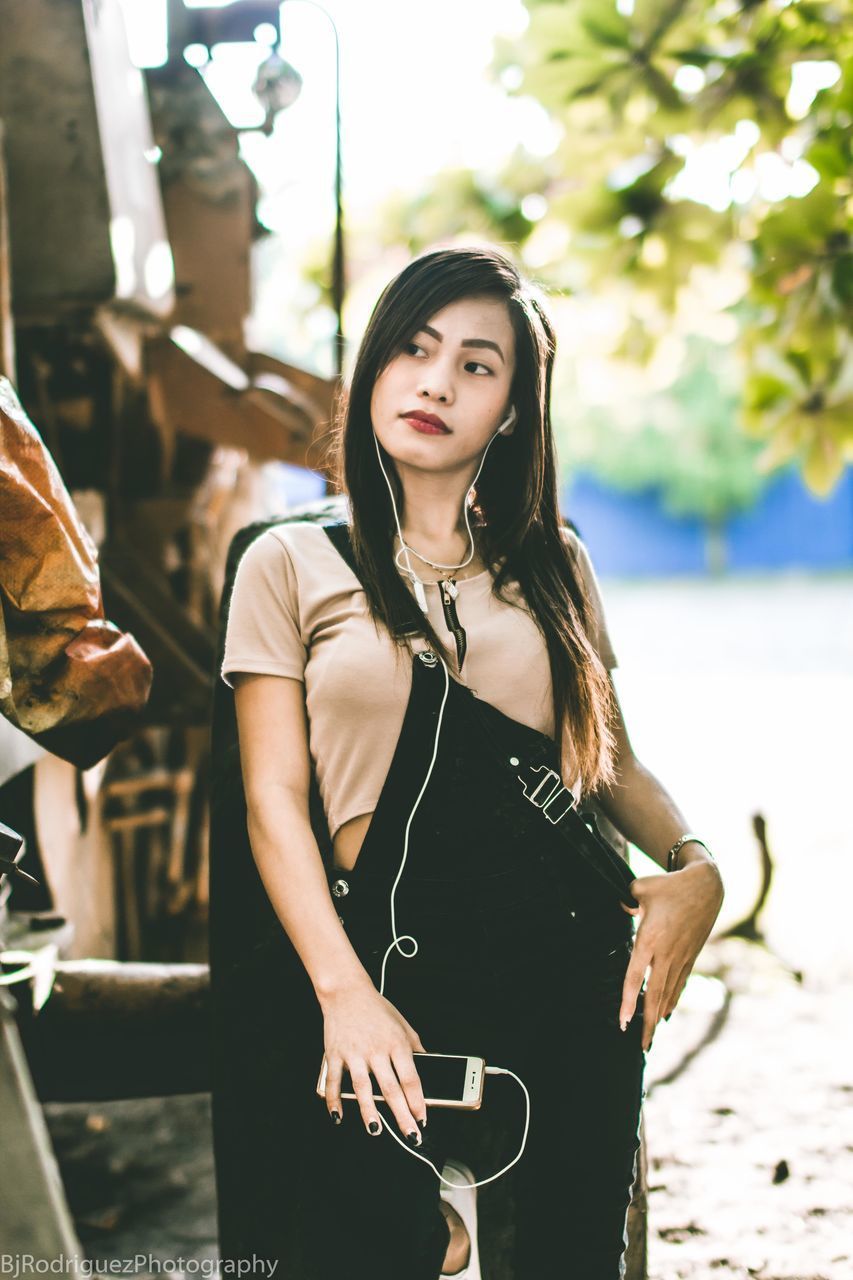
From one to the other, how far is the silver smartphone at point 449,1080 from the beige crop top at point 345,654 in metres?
0.38

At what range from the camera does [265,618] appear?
1.82m

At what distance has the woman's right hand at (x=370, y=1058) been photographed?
159 cm

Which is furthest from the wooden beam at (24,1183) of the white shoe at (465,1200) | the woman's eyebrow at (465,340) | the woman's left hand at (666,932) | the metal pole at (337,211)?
the metal pole at (337,211)

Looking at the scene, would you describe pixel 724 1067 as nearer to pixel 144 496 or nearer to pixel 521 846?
pixel 521 846

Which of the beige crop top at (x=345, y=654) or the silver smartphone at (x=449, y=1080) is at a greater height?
the beige crop top at (x=345, y=654)

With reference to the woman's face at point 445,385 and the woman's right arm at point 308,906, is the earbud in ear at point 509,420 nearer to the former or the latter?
the woman's face at point 445,385

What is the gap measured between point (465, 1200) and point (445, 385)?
4.51 feet

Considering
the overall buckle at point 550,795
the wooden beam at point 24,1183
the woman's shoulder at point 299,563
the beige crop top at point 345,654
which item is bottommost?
the wooden beam at point 24,1183

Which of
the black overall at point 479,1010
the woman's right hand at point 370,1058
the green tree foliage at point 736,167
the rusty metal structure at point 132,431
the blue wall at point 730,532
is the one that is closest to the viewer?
the woman's right hand at point 370,1058

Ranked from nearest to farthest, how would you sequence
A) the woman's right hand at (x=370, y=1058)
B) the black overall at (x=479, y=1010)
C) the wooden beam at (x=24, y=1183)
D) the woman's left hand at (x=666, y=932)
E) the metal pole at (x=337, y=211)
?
the wooden beam at (x=24, y=1183) → the woman's right hand at (x=370, y=1058) → the black overall at (x=479, y=1010) → the woman's left hand at (x=666, y=932) → the metal pole at (x=337, y=211)

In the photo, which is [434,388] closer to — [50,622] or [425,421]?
[425,421]

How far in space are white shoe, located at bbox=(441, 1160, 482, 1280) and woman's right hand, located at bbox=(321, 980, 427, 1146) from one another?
0.98 ft

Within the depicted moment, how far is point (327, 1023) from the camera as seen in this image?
1.65 metres

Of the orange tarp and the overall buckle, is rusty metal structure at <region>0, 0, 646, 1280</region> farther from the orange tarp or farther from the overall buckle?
the overall buckle
